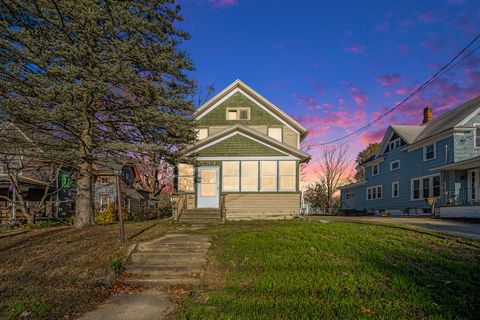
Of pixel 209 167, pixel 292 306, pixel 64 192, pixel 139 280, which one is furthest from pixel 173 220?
pixel 64 192

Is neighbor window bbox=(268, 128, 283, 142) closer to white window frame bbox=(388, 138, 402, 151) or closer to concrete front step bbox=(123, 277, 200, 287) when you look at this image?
white window frame bbox=(388, 138, 402, 151)

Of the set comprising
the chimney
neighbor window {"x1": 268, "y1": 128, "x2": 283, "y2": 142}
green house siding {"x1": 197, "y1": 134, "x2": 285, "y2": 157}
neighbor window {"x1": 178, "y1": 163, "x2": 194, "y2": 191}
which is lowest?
neighbor window {"x1": 178, "y1": 163, "x2": 194, "y2": 191}

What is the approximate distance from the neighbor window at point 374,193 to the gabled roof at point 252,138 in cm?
1735

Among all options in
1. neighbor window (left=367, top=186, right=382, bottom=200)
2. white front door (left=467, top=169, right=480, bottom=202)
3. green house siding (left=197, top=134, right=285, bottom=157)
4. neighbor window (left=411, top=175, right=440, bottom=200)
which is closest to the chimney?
neighbor window (left=367, top=186, right=382, bottom=200)

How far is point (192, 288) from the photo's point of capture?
609 cm

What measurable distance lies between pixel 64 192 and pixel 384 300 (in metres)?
28.2

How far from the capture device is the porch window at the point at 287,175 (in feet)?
53.0

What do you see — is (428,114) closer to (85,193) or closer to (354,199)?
(354,199)

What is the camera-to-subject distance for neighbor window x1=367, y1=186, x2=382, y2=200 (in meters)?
30.4

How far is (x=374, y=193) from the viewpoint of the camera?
31531 millimetres

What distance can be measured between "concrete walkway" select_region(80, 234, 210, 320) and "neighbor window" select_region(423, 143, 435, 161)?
19973 mm

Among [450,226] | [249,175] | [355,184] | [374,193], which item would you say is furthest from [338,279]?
[355,184]

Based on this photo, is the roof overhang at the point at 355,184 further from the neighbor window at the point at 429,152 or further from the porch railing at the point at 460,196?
the porch railing at the point at 460,196

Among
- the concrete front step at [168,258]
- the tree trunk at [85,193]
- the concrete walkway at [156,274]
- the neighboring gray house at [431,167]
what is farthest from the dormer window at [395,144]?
the concrete front step at [168,258]
